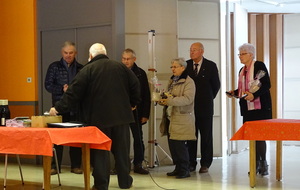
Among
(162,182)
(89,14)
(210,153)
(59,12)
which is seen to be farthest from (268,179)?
(59,12)

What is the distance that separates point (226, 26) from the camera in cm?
788

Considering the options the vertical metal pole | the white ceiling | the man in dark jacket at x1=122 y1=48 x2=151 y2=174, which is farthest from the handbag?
the white ceiling

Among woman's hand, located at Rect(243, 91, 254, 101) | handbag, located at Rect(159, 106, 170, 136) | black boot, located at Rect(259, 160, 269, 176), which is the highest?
woman's hand, located at Rect(243, 91, 254, 101)

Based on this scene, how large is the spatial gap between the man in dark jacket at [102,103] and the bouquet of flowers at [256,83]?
161 centimetres

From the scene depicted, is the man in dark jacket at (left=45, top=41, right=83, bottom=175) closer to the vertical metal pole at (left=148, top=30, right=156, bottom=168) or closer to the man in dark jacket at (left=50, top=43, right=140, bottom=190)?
the vertical metal pole at (left=148, top=30, right=156, bottom=168)

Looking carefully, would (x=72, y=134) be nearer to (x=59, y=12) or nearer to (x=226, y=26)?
(x=59, y=12)

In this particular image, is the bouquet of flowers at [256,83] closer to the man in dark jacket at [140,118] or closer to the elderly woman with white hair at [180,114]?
the elderly woman with white hair at [180,114]

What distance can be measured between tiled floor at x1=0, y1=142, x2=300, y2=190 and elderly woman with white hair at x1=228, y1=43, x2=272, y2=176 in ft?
1.01

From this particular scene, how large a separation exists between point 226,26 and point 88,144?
4.05 meters

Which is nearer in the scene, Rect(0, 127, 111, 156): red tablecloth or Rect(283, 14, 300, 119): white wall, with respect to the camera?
Rect(0, 127, 111, 156): red tablecloth

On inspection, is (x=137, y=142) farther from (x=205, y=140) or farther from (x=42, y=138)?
(x=42, y=138)

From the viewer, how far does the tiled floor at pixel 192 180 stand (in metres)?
5.19

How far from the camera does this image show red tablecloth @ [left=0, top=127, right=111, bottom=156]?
4.07 m

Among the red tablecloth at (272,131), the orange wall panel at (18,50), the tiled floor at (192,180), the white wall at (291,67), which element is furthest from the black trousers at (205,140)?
the white wall at (291,67)
